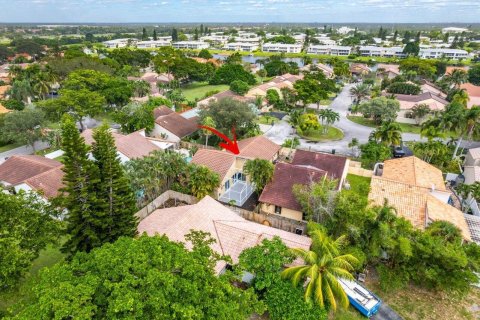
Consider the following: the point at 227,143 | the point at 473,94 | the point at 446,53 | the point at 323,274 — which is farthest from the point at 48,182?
the point at 446,53

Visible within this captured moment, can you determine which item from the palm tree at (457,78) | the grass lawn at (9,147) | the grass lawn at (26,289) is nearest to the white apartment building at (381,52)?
the palm tree at (457,78)

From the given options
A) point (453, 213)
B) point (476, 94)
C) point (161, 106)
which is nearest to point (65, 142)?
point (453, 213)

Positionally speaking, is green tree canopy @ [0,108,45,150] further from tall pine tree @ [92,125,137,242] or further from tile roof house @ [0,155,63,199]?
tall pine tree @ [92,125,137,242]

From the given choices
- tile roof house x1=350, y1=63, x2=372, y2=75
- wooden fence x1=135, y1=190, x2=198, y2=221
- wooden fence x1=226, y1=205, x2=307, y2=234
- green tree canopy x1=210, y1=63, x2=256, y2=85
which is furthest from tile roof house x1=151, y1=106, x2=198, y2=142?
tile roof house x1=350, y1=63, x2=372, y2=75

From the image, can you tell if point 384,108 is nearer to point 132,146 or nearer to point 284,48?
point 132,146

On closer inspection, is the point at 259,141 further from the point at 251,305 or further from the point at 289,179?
the point at 251,305
